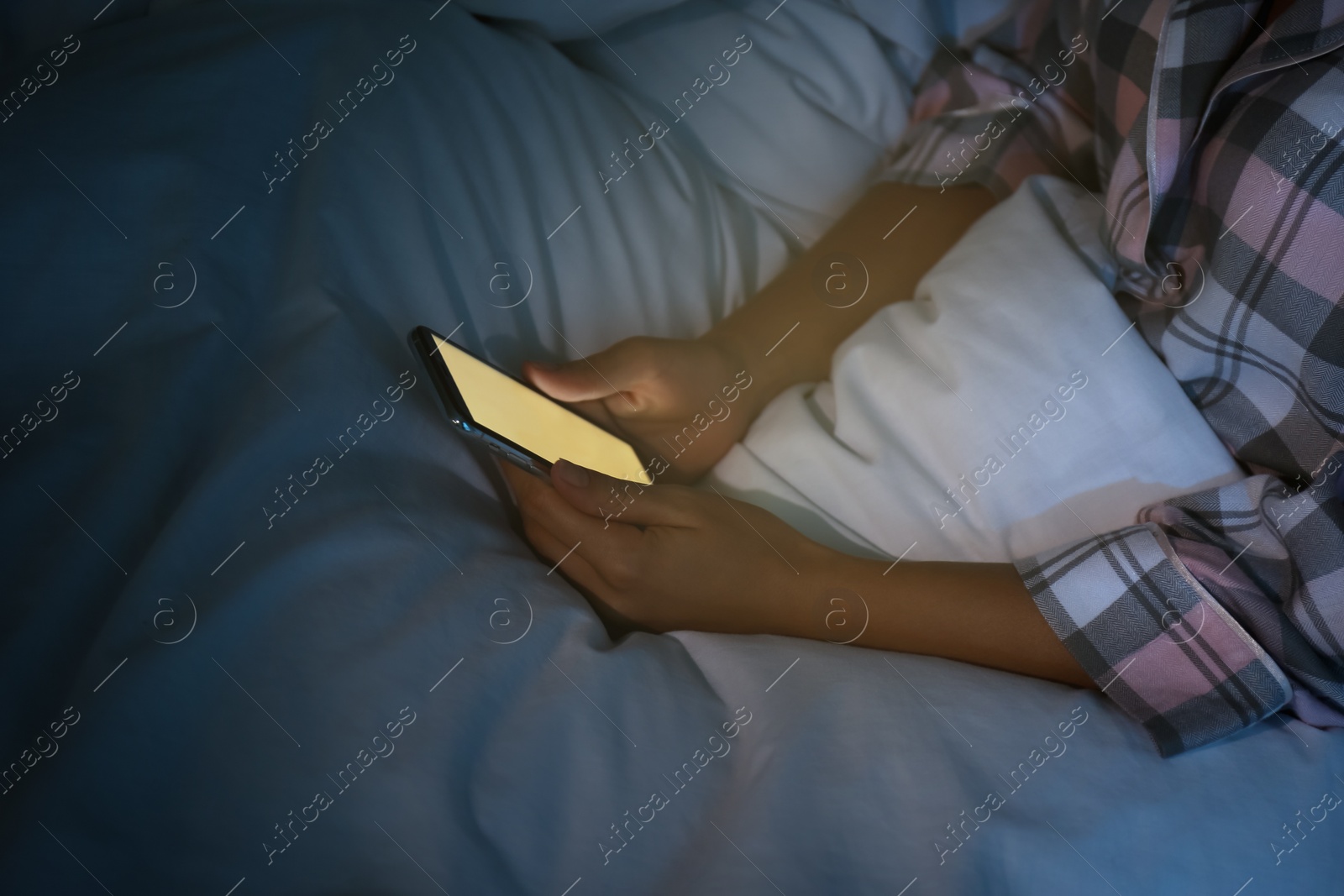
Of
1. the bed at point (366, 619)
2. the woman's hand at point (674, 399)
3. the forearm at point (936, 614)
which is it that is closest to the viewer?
the bed at point (366, 619)

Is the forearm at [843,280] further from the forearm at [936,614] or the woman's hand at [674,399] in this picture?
the forearm at [936,614]

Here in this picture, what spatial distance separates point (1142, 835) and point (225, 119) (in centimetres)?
70

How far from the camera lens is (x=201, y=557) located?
437 millimetres

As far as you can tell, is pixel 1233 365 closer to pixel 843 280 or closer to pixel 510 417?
pixel 843 280

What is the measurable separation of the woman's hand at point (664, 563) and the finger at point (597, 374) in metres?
0.07

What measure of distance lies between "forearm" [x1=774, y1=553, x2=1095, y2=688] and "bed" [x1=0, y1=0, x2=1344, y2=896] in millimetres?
39

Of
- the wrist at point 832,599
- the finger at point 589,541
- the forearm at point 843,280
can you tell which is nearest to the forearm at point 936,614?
the wrist at point 832,599

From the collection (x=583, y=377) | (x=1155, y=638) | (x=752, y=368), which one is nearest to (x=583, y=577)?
(x=583, y=377)

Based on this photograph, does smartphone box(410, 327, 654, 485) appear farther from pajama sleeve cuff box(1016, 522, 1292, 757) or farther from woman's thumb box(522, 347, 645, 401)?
pajama sleeve cuff box(1016, 522, 1292, 757)

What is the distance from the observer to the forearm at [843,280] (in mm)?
722

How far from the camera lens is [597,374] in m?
0.62

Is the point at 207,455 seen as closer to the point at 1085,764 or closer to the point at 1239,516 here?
the point at 1085,764

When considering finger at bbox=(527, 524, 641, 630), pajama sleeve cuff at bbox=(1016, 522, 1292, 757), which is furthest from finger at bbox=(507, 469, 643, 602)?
pajama sleeve cuff at bbox=(1016, 522, 1292, 757)

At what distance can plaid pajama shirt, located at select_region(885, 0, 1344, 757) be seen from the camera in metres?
0.47
